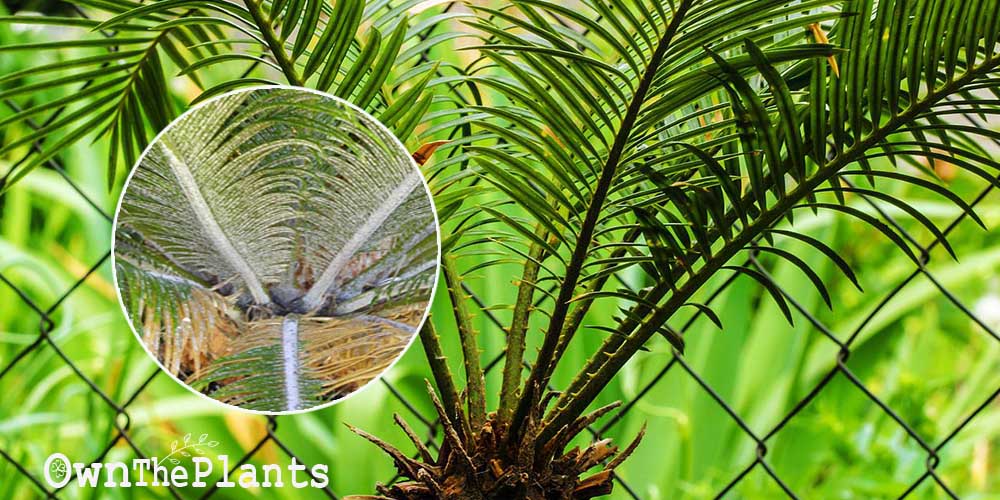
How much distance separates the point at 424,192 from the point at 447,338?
787mm

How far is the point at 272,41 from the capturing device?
0.55m

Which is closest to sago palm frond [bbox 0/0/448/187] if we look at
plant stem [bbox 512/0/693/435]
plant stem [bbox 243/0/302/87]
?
plant stem [bbox 243/0/302/87]

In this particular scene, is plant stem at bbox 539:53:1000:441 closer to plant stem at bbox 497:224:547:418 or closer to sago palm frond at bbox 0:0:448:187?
plant stem at bbox 497:224:547:418

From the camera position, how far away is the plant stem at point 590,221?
1.52ft

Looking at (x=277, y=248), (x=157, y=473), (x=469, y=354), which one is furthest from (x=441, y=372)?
(x=157, y=473)

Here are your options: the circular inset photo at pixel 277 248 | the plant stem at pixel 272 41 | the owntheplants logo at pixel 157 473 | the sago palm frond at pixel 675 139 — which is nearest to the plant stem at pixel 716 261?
→ the sago palm frond at pixel 675 139

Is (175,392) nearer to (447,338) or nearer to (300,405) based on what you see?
(447,338)

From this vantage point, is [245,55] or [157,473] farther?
[157,473]

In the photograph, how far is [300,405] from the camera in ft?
1.72

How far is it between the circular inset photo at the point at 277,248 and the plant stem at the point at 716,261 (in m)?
0.11

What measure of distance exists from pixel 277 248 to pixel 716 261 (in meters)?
Answer: 0.23

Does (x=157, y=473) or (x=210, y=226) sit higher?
(x=210, y=226)

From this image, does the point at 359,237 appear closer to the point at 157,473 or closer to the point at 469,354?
the point at 469,354

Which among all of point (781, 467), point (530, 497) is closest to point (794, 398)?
point (781, 467)
